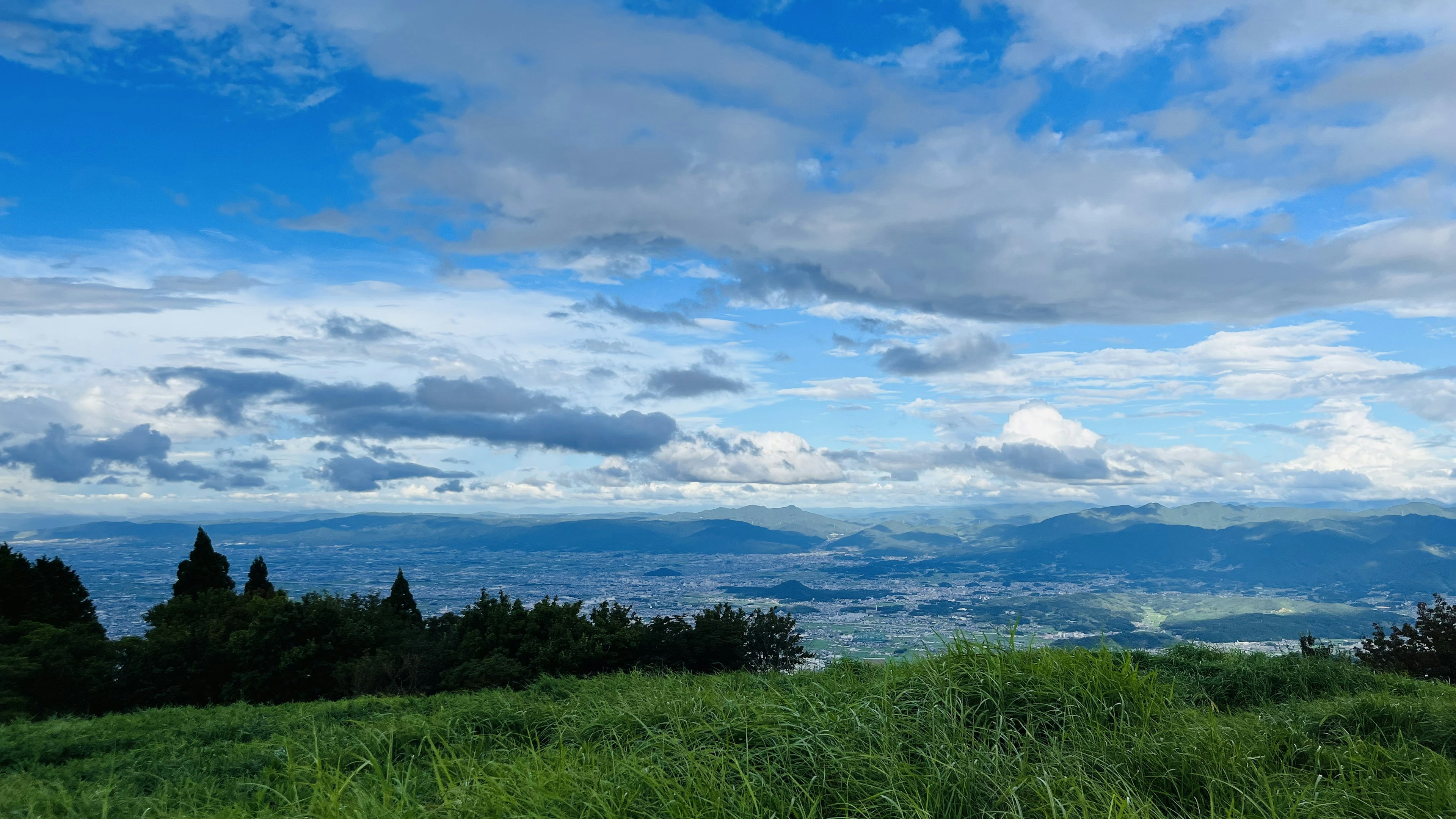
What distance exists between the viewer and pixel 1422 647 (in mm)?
24688

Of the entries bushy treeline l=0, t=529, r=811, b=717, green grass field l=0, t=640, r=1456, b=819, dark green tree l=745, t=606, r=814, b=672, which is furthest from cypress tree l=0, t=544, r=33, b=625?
green grass field l=0, t=640, r=1456, b=819

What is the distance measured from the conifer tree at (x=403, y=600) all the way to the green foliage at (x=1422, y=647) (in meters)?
40.2

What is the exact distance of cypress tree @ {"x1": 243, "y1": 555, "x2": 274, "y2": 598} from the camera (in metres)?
43.5

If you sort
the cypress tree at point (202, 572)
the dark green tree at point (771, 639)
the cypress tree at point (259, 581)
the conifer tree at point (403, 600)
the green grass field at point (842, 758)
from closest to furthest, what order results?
the green grass field at point (842, 758) → the dark green tree at point (771, 639) → the conifer tree at point (403, 600) → the cypress tree at point (202, 572) → the cypress tree at point (259, 581)

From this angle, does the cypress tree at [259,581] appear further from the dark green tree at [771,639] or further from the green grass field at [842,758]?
the green grass field at [842,758]

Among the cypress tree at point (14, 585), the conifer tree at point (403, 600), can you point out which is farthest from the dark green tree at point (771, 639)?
the cypress tree at point (14, 585)

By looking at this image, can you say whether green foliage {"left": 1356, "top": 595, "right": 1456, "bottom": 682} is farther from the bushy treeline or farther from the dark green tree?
the dark green tree

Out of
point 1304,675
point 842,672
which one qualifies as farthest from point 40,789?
point 1304,675

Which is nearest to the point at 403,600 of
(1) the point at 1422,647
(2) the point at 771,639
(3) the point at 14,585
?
(3) the point at 14,585

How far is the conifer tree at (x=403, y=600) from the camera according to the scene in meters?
Answer: 41.2

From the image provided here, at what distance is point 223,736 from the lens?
1138 cm

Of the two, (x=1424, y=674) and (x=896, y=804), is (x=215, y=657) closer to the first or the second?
(x=896, y=804)

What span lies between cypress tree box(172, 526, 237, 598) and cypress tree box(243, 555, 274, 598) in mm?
875

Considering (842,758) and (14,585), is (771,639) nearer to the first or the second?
(842,758)
